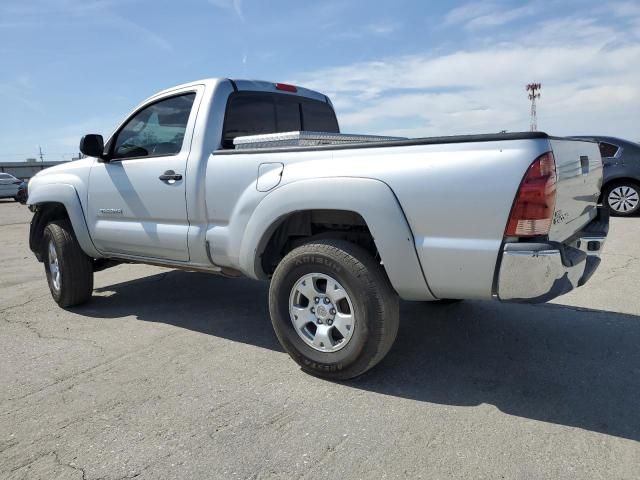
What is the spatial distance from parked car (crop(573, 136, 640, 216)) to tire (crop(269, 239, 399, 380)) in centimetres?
826

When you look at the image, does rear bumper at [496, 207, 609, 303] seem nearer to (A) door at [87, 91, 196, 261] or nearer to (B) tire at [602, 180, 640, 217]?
(A) door at [87, 91, 196, 261]

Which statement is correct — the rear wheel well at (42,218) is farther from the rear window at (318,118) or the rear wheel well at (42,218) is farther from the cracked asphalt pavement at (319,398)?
the rear window at (318,118)

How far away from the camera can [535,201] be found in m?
2.54

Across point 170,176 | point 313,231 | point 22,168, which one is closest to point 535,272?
point 313,231

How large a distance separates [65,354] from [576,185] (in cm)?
370

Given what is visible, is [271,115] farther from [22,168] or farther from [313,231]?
[22,168]

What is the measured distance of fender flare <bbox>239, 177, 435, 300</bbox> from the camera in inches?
113

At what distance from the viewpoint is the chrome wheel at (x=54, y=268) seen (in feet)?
16.8

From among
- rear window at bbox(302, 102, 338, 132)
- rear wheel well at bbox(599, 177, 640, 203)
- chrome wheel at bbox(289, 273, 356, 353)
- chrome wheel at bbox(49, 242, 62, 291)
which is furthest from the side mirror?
rear wheel well at bbox(599, 177, 640, 203)

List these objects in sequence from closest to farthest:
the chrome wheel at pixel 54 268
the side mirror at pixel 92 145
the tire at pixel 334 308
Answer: the tire at pixel 334 308
the side mirror at pixel 92 145
the chrome wheel at pixel 54 268

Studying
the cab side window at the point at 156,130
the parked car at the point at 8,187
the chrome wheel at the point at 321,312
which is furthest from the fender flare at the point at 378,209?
the parked car at the point at 8,187

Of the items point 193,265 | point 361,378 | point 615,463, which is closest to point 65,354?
point 193,265

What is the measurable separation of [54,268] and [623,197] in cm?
983

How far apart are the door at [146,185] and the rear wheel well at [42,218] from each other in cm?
76
